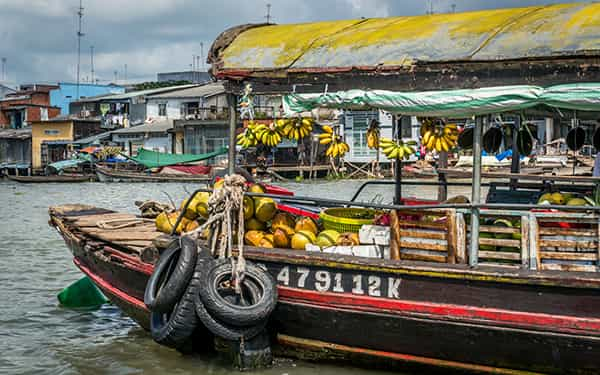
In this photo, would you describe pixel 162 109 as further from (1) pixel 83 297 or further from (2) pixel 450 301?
(2) pixel 450 301

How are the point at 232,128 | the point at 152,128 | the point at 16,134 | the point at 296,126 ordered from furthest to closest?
the point at 16,134, the point at 152,128, the point at 296,126, the point at 232,128

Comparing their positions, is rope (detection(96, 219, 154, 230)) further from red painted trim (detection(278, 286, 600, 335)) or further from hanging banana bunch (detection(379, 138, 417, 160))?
hanging banana bunch (detection(379, 138, 417, 160))

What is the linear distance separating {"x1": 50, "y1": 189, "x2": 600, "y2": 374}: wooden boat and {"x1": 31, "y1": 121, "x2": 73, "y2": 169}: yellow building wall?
44298 mm

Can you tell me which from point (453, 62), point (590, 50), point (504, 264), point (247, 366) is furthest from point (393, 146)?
point (247, 366)

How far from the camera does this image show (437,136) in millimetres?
5430

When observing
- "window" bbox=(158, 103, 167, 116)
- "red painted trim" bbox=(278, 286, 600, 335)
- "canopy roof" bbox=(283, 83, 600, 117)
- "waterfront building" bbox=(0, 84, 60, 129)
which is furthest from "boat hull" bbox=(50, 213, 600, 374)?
"waterfront building" bbox=(0, 84, 60, 129)

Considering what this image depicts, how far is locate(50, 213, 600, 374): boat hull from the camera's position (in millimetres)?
4730

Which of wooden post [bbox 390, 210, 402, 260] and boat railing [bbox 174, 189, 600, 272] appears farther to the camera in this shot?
wooden post [bbox 390, 210, 402, 260]

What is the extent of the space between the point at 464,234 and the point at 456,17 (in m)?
1.97

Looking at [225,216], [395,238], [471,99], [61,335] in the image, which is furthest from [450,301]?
[61,335]

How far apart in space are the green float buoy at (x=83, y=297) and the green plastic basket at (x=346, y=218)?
3.89m

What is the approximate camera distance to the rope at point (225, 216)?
566cm

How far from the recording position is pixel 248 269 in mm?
5500

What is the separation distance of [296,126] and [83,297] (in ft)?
14.4
